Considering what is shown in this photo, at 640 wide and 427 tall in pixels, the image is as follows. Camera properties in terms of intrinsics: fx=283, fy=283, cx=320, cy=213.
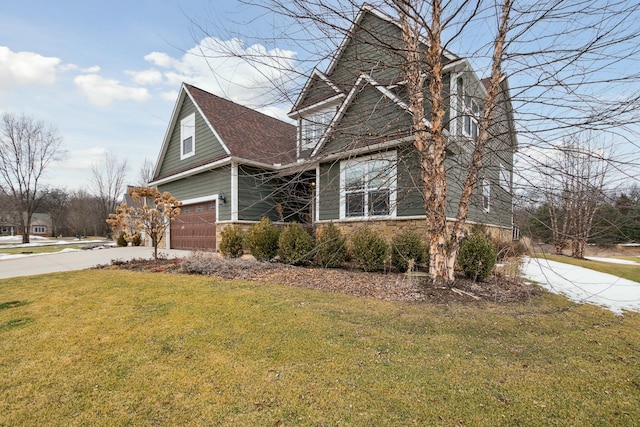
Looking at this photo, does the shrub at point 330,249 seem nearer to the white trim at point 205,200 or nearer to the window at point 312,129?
the window at point 312,129

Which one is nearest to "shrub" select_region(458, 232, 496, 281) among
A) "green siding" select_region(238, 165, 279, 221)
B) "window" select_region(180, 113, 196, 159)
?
"green siding" select_region(238, 165, 279, 221)

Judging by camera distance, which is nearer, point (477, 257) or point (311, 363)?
point (311, 363)

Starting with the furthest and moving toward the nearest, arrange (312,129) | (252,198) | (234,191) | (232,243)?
(252,198) → (234,191) → (232,243) → (312,129)

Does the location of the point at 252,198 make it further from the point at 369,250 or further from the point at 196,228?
the point at 369,250

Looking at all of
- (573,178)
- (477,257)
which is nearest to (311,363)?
(573,178)

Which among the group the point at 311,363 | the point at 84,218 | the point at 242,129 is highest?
the point at 242,129

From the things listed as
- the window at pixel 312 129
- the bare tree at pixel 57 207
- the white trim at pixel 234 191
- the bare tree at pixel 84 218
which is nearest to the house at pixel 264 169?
the white trim at pixel 234 191

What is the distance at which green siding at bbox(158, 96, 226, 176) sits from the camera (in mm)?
12039

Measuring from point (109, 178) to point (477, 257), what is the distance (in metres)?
46.5

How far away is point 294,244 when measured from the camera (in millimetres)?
7926

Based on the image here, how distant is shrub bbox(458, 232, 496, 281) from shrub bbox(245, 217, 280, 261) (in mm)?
5056

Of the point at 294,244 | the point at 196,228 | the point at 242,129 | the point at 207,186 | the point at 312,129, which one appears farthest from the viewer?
the point at 196,228

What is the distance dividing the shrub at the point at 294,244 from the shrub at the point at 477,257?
3793 mm

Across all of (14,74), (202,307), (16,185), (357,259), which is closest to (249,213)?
(357,259)
